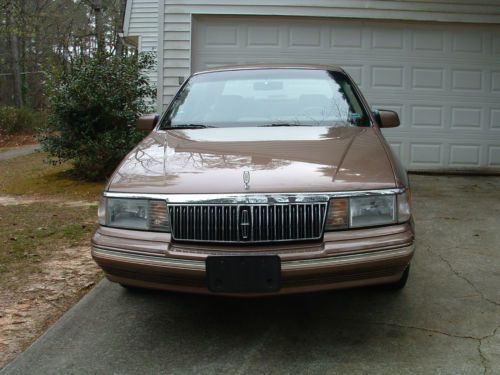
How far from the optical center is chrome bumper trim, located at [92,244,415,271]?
8.85ft

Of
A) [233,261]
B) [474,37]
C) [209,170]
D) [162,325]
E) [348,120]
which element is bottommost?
[162,325]

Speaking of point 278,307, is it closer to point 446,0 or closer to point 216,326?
point 216,326

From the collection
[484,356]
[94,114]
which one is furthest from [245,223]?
[94,114]

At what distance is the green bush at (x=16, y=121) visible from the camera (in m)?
18.5

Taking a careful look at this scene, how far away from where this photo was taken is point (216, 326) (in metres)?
3.34

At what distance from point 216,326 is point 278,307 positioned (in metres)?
0.47

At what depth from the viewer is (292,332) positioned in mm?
3234

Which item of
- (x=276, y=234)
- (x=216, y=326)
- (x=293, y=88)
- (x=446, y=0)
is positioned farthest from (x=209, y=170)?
(x=446, y=0)

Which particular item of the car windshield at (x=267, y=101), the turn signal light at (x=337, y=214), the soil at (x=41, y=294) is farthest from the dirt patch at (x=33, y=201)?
the turn signal light at (x=337, y=214)

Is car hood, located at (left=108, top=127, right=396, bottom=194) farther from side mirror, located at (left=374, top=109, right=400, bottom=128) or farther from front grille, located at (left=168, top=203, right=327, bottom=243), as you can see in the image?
side mirror, located at (left=374, top=109, right=400, bottom=128)

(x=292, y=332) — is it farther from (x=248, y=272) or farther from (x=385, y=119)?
(x=385, y=119)

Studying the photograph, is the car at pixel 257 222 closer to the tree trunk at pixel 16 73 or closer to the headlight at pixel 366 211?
the headlight at pixel 366 211

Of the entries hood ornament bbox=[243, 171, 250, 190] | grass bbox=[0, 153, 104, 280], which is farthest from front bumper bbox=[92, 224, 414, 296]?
grass bbox=[0, 153, 104, 280]

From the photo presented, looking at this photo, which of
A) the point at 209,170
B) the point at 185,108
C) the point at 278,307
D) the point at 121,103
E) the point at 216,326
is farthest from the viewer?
the point at 121,103
